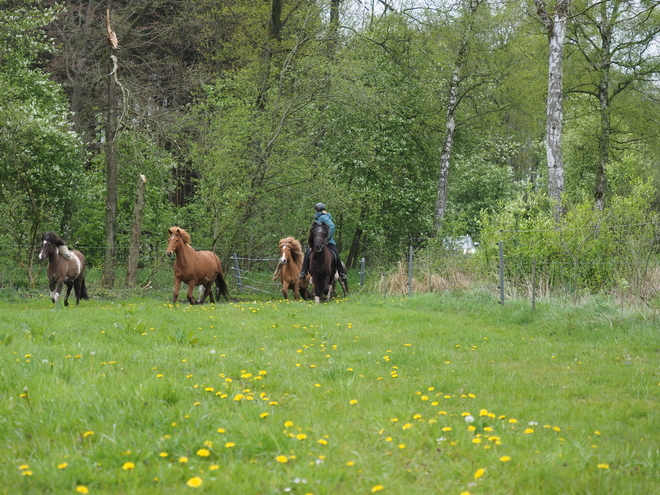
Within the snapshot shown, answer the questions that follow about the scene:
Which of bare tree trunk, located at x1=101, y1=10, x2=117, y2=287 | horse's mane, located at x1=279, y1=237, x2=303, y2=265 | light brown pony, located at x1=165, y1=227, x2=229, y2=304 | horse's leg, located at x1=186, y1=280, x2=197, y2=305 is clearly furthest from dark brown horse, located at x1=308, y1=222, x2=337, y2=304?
bare tree trunk, located at x1=101, y1=10, x2=117, y2=287

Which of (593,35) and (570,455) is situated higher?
(593,35)

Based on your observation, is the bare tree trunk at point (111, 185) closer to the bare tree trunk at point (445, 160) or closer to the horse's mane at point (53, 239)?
the horse's mane at point (53, 239)

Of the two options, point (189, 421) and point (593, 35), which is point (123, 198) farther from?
point (593, 35)

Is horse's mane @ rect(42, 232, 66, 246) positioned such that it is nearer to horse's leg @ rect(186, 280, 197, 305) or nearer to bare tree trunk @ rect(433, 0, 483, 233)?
horse's leg @ rect(186, 280, 197, 305)

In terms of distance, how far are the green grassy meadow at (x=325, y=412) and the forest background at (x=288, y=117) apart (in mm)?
7578

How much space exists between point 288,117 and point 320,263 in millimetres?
7678

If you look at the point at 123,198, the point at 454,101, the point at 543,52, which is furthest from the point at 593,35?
the point at 123,198

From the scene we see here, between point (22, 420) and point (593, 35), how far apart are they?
32024 millimetres

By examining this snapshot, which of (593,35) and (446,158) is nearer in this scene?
(446,158)

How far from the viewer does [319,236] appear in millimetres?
16438

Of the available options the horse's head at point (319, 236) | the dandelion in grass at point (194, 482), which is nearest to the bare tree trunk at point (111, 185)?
the horse's head at point (319, 236)

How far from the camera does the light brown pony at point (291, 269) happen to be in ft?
59.6

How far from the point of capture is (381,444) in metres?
4.39

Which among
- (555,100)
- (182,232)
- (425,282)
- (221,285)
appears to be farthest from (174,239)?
(555,100)
